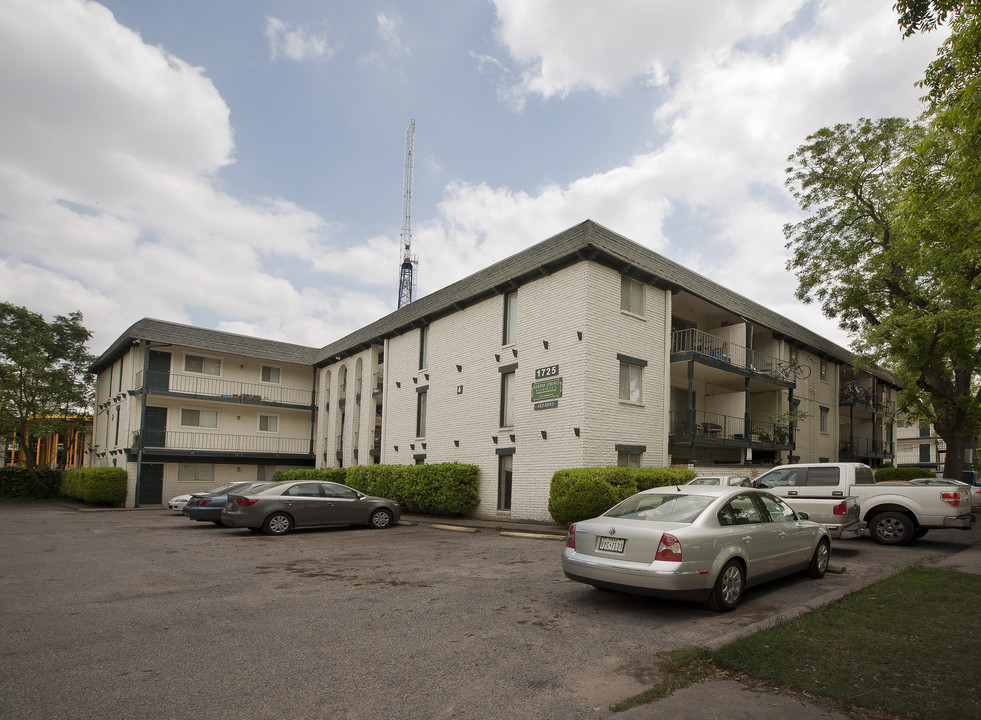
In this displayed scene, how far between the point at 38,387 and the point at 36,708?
36.2 meters

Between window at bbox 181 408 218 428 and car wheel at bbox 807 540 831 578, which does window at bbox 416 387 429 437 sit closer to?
window at bbox 181 408 218 428

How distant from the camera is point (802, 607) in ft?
22.4

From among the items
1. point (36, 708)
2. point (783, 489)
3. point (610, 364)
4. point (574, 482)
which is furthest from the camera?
point (610, 364)

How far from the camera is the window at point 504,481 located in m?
20.4

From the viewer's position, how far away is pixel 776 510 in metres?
8.61

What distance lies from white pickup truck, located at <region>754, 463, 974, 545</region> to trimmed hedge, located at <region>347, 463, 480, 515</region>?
32.1 ft

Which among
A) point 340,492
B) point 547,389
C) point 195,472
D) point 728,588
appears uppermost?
point 547,389

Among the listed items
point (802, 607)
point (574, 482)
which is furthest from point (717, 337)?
point (802, 607)

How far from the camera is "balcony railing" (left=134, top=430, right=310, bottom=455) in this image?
30047mm

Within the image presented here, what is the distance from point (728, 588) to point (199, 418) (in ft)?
101

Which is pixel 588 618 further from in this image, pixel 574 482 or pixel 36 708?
pixel 574 482

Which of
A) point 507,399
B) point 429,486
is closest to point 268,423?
point 429,486

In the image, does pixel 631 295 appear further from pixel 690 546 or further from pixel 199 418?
pixel 199 418

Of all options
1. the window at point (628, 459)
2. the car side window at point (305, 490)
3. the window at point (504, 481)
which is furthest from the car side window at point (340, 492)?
the window at point (628, 459)
